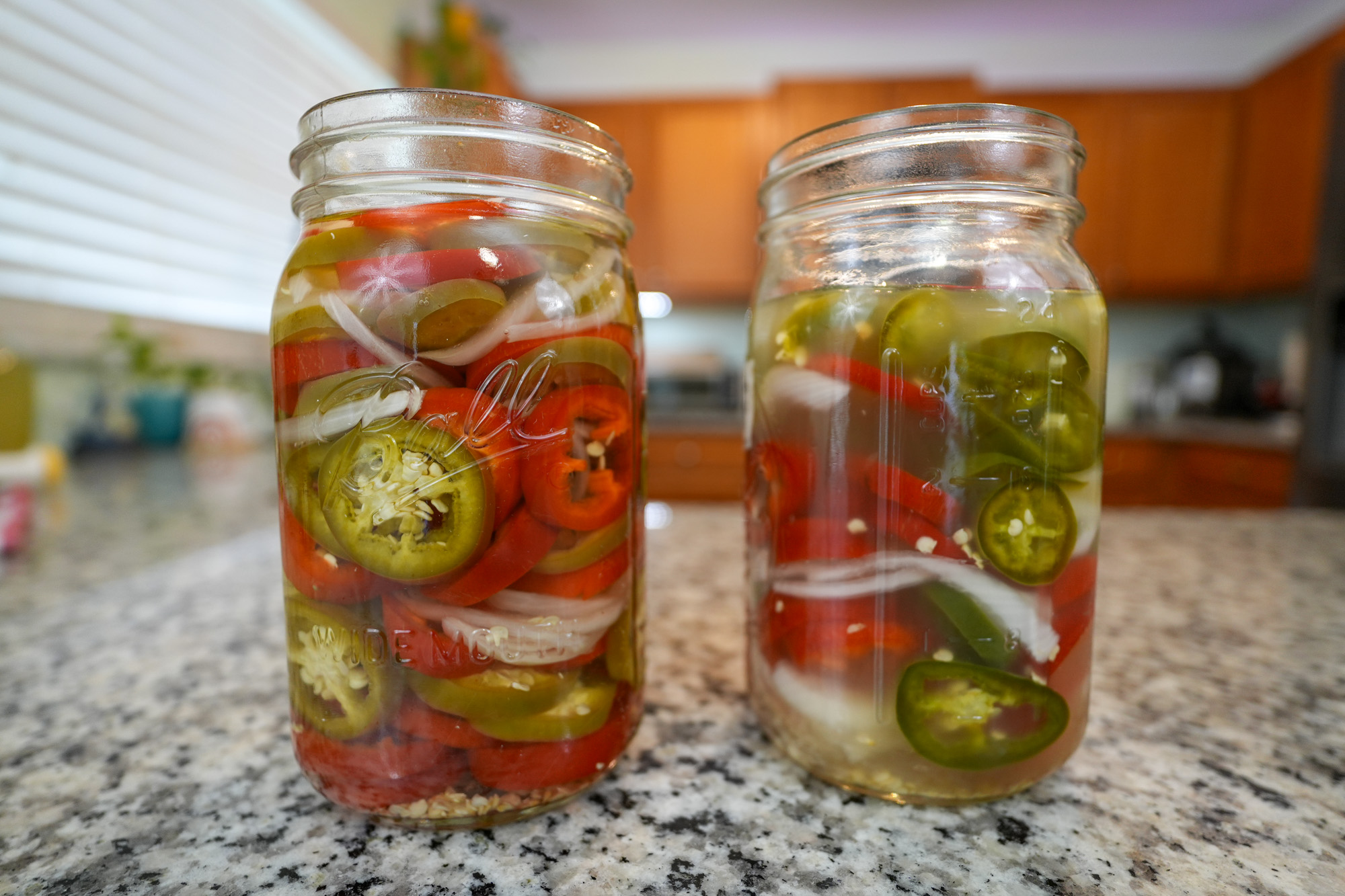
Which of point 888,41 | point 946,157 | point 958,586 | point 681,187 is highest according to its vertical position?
point 888,41

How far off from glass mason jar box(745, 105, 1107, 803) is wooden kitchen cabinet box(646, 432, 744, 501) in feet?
7.56

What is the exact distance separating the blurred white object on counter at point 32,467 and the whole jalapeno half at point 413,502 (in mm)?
893

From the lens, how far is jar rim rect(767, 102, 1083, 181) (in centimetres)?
34

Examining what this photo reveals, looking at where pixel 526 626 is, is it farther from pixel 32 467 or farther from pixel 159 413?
pixel 159 413

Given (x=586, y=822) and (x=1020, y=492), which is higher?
(x=1020, y=492)

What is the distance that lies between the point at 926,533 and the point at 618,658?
0.16 meters

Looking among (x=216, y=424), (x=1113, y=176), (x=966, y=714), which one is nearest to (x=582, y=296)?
(x=966, y=714)

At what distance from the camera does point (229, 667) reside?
1.69 ft

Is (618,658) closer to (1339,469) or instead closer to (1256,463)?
(1339,469)

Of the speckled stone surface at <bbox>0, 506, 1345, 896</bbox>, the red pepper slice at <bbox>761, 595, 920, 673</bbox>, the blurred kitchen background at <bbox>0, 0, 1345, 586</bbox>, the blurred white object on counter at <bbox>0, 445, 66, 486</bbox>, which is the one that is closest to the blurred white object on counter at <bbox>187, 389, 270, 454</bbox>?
the blurred kitchen background at <bbox>0, 0, 1345, 586</bbox>

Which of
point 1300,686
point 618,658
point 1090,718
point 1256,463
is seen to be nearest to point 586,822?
point 618,658

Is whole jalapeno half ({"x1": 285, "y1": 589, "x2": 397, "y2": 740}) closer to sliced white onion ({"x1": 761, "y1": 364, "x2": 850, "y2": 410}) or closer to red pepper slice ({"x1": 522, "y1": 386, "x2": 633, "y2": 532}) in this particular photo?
red pepper slice ({"x1": 522, "y1": 386, "x2": 633, "y2": 532})

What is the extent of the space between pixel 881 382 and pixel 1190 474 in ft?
9.45

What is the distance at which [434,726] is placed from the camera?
316mm
